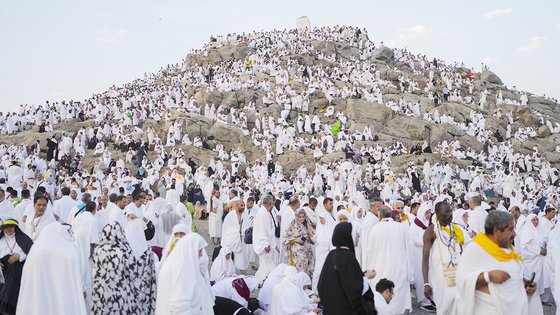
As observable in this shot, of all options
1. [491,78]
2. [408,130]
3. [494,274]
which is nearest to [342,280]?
[494,274]

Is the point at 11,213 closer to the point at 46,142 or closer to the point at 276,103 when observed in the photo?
the point at 46,142

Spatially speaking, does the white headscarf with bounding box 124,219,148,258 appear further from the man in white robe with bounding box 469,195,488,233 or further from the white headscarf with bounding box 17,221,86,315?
the man in white robe with bounding box 469,195,488,233

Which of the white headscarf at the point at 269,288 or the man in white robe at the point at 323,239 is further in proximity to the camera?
the man in white robe at the point at 323,239

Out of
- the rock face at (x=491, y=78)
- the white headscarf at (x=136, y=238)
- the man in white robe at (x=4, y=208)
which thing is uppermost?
the rock face at (x=491, y=78)

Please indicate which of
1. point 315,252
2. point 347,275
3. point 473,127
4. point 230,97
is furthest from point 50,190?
point 473,127

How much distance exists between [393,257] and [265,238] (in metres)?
2.72

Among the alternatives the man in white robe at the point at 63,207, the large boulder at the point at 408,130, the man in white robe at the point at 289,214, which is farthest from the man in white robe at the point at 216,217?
the large boulder at the point at 408,130

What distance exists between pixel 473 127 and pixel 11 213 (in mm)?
34310

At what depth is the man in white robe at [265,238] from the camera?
909 centimetres

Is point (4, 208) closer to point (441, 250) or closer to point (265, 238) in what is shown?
point (265, 238)

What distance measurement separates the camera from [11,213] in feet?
30.0

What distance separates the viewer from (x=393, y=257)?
7047 mm

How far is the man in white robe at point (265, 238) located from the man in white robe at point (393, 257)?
97.6 inches

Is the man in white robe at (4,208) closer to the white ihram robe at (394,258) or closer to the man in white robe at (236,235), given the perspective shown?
the man in white robe at (236,235)
